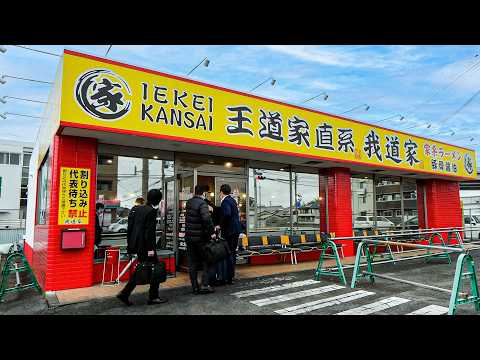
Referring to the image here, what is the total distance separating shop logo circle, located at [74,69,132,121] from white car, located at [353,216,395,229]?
918 centimetres

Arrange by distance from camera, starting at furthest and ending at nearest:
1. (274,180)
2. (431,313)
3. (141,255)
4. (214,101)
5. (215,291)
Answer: (274,180), (214,101), (215,291), (141,255), (431,313)

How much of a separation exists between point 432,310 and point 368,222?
803 cm

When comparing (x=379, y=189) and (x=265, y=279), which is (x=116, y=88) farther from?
(x=379, y=189)

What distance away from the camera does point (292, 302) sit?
522 centimetres

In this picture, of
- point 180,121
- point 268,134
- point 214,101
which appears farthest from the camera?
point 268,134

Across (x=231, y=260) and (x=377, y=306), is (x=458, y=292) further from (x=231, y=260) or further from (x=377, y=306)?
(x=231, y=260)

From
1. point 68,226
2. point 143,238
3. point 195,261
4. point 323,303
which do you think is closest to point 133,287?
point 143,238

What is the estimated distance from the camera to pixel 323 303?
516 centimetres

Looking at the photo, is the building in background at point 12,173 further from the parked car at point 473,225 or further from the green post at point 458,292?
the parked car at point 473,225

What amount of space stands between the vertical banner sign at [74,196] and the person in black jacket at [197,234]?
2.23 m

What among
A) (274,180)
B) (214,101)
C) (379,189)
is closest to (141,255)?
(214,101)

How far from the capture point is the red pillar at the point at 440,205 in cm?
1454

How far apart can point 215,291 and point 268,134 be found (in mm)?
4192

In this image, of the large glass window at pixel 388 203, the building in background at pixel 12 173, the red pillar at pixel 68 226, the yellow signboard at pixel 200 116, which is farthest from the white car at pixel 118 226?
the building in background at pixel 12 173
